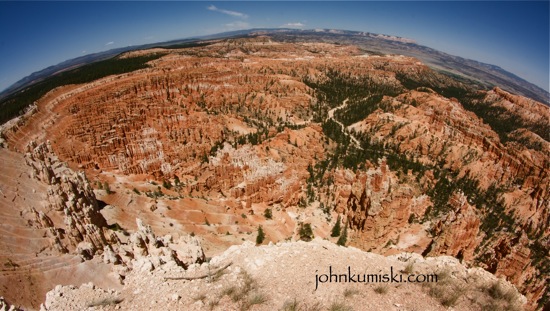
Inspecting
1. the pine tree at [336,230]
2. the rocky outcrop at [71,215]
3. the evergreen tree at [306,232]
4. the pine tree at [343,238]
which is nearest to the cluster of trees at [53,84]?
the rocky outcrop at [71,215]

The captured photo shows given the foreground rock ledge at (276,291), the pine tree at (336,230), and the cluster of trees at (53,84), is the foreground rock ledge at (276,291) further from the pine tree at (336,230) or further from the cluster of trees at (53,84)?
the cluster of trees at (53,84)

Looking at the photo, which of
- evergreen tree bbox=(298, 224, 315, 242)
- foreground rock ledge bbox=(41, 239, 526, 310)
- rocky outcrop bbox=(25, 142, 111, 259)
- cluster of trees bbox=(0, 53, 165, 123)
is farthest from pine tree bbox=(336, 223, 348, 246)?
cluster of trees bbox=(0, 53, 165, 123)

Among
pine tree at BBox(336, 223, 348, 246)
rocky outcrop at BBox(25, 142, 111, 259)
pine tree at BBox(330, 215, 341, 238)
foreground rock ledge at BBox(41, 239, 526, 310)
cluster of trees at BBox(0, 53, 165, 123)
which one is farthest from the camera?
cluster of trees at BBox(0, 53, 165, 123)

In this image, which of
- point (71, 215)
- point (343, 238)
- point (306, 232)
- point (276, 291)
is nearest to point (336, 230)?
point (343, 238)

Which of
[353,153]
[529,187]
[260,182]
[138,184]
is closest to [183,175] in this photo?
[138,184]

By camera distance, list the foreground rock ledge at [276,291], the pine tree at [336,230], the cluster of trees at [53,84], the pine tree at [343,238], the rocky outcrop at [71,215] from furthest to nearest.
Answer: the cluster of trees at [53,84], the pine tree at [336,230], the pine tree at [343,238], the rocky outcrop at [71,215], the foreground rock ledge at [276,291]

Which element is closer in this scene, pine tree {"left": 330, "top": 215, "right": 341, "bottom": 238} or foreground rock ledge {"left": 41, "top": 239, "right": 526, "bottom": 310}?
foreground rock ledge {"left": 41, "top": 239, "right": 526, "bottom": 310}

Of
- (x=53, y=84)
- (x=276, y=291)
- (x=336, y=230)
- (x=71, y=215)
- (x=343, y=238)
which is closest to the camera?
(x=276, y=291)

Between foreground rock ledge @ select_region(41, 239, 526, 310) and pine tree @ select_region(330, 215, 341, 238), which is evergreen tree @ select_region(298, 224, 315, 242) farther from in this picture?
foreground rock ledge @ select_region(41, 239, 526, 310)

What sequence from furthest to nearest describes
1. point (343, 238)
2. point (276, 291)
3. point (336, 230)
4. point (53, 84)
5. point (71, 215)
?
point (53, 84) → point (336, 230) → point (343, 238) → point (71, 215) → point (276, 291)

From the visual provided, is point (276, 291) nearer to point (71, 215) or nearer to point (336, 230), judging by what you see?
point (71, 215)

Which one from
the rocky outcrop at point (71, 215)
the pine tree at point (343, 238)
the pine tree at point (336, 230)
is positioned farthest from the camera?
the pine tree at point (336, 230)

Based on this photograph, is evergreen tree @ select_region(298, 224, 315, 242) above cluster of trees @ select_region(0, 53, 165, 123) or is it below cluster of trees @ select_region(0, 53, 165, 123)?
below

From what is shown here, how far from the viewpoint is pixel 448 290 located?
9172mm
